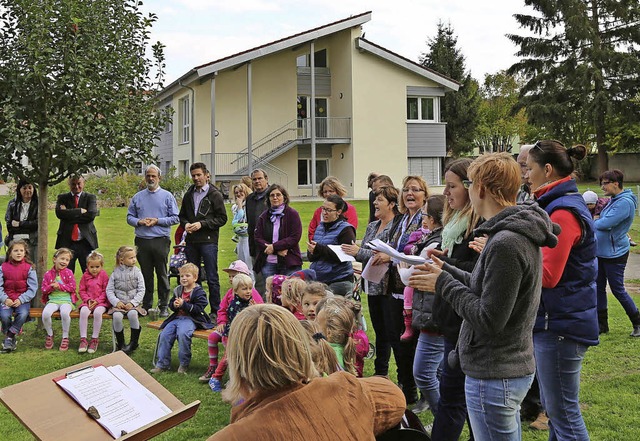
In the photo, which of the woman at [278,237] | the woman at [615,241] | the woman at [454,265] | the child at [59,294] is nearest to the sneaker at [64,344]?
the child at [59,294]

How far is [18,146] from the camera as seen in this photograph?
7.46 metres

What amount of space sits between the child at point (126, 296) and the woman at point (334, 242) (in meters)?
2.21

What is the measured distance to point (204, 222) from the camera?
8984 millimetres

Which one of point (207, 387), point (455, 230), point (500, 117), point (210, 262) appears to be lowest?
point (207, 387)

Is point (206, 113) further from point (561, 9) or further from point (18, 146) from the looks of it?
point (561, 9)

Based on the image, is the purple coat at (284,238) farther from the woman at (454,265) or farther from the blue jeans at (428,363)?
the woman at (454,265)

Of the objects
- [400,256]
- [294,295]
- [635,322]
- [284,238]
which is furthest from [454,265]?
[635,322]

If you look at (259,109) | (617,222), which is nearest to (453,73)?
(259,109)

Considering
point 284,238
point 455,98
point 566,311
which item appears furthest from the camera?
point 455,98

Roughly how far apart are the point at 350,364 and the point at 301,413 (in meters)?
2.54

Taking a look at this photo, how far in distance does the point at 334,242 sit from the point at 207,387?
212cm

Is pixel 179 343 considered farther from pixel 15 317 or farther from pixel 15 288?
pixel 15 288

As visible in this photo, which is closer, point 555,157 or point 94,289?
point 555,157

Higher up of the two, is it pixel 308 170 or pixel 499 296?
pixel 308 170
